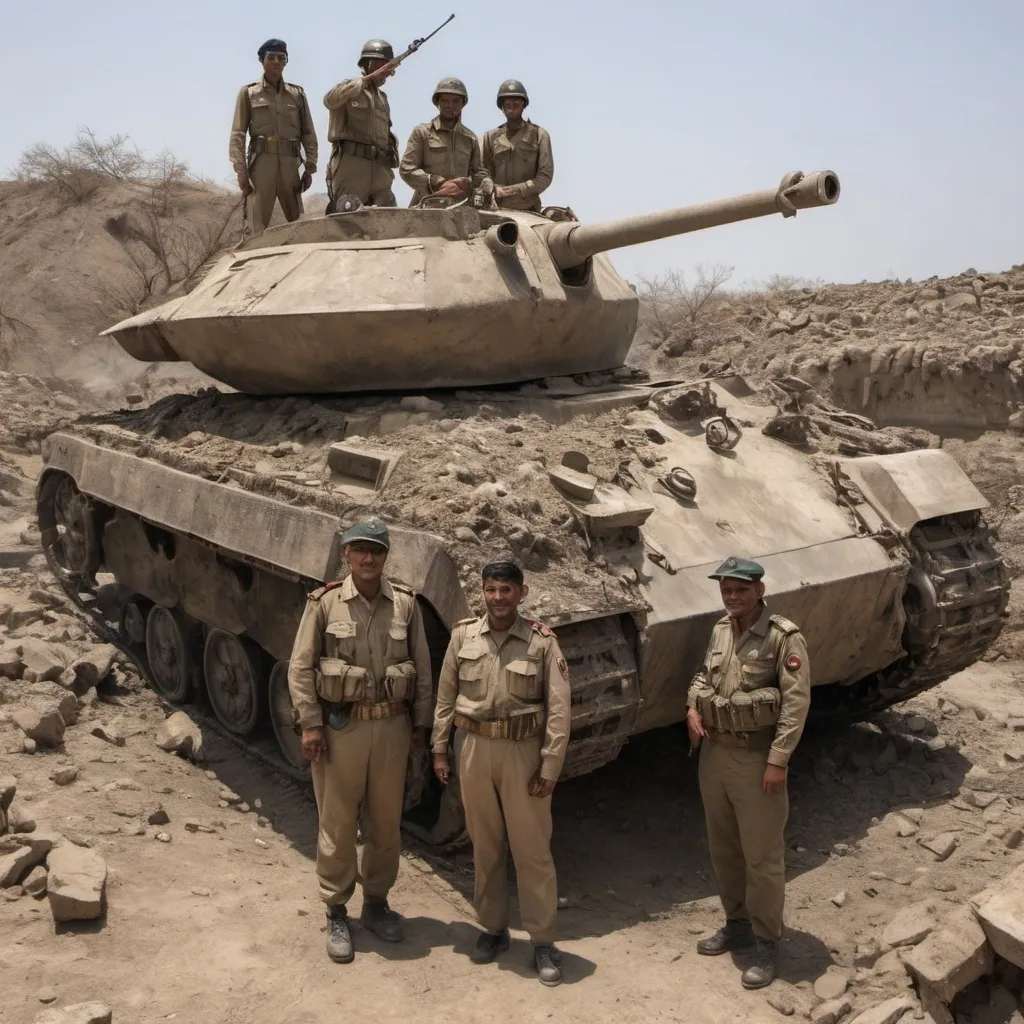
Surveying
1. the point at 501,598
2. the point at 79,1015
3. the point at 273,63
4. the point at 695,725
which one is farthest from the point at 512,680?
the point at 273,63

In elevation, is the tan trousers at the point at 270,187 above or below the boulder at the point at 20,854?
above

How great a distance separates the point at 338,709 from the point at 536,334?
3063 millimetres

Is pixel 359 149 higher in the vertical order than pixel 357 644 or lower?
A: higher

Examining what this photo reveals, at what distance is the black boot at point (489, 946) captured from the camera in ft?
16.5

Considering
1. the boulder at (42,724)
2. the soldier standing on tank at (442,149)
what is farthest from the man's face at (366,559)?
the soldier standing on tank at (442,149)

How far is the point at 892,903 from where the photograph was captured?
5.71 meters

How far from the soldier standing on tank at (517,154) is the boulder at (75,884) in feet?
18.1

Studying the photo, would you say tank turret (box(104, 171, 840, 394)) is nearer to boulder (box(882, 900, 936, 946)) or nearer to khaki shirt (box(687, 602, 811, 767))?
khaki shirt (box(687, 602, 811, 767))

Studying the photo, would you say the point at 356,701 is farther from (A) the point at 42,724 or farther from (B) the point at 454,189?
(B) the point at 454,189

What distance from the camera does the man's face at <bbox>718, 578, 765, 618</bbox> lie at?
4.89 metres

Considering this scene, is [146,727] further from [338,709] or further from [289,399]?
[338,709]

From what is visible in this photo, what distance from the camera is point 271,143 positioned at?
9.38 metres

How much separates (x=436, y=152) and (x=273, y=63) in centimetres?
144

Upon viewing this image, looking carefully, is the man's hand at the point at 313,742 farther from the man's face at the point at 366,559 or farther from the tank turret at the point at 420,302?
the tank turret at the point at 420,302
